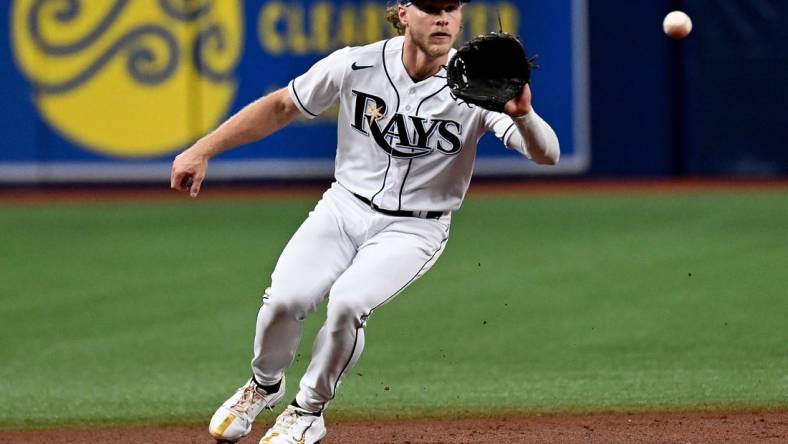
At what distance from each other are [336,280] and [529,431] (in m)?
1.27

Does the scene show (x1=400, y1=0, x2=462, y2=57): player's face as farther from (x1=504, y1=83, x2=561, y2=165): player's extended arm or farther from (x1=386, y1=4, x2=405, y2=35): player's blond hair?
(x1=504, y1=83, x2=561, y2=165): player's extended arm

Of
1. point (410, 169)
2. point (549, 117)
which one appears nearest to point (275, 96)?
point (410, 169)

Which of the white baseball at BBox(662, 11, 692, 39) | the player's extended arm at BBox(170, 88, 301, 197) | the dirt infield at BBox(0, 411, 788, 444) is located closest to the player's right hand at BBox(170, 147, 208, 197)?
the player's extended arm at BBox(170, 88, 301, 197)

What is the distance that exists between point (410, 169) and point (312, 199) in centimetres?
915

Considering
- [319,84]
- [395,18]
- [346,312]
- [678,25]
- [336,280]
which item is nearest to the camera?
[346,312]

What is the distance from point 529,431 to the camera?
18.8ft

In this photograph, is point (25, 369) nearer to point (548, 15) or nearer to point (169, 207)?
point (169, 207)

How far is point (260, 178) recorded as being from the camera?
47.9ft

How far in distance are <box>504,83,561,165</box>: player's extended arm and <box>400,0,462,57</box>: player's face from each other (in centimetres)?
43

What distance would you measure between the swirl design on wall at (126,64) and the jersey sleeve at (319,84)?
9.15 metres

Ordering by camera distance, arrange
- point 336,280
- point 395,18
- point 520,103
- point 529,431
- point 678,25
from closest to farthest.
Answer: point 520,103, point 336,280, point 395,18, point 529,431, point 678,25

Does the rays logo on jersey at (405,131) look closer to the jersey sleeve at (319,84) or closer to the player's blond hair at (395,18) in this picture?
the jersey sleeve at (319,84)

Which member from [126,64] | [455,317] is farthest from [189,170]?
[126,64]

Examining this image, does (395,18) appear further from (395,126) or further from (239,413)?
(239,413)
